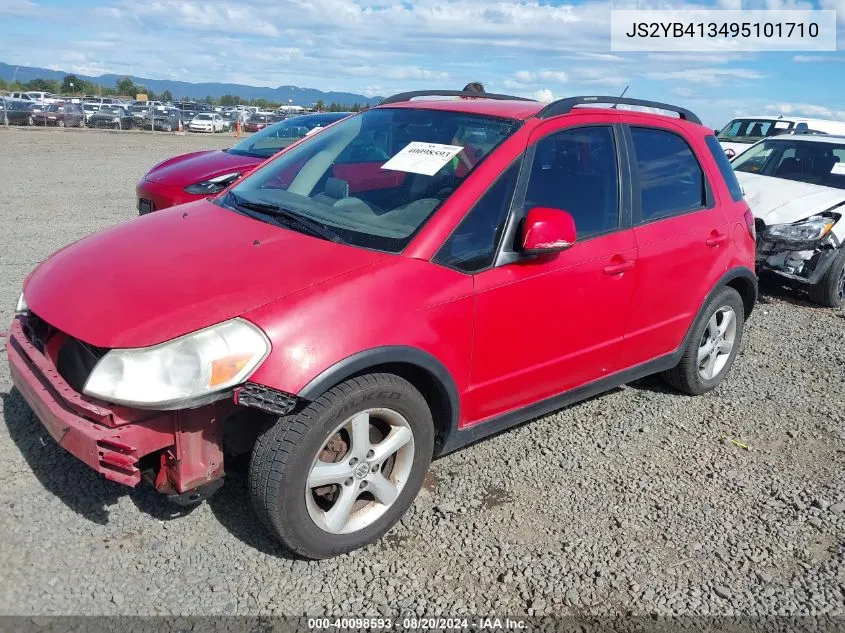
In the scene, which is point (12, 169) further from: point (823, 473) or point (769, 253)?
point (823, 473)

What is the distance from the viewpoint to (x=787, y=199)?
7426 millimetres

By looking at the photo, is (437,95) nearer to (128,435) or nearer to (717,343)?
(717,343)

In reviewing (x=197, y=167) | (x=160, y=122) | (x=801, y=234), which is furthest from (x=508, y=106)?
(x=160, y=122)

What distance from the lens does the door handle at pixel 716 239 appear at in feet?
14.4

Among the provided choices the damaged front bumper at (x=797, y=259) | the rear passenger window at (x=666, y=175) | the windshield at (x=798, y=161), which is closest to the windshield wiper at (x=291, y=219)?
the rear passenger window at (x=666, y=175)

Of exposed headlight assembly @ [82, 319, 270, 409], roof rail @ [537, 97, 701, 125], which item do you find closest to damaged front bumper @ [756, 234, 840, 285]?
roof rail @ [537, 97, 701, 125]

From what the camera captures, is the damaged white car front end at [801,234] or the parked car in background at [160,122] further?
the parked car in background at [160,122]

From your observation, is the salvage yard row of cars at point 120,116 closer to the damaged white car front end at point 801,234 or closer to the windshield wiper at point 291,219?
the damaged white car front end at point 801,234

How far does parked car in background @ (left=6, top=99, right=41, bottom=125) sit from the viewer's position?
98.2ft

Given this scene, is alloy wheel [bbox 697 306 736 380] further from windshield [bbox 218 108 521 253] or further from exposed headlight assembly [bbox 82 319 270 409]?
exposed headlight assembly [bbox 82 319 270 409]

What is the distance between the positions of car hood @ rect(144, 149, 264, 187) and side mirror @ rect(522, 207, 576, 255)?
5.10 metres

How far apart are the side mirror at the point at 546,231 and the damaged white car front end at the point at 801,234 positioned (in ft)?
15.2

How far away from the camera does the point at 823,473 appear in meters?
4.07

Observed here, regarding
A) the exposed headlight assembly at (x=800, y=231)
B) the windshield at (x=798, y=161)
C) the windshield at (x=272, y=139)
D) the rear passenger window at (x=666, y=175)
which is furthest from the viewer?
the windshield at (x=272, y=139)
